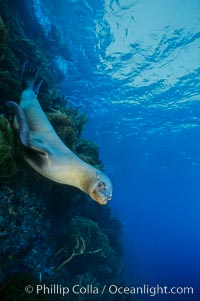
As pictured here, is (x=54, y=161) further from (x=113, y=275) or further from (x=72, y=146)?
(x=113, y=275)

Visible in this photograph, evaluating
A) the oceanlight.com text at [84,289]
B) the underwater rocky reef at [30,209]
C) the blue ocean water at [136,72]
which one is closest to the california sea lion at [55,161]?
the underwater rocky reef at [30,209]

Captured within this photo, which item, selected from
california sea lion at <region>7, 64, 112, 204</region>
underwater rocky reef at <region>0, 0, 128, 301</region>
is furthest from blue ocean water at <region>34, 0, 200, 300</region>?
california sea lion at <region>7, 64, 112, 204</region>

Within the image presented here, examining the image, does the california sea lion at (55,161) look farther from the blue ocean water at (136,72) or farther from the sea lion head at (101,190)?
the blue ocean water at (136,72)

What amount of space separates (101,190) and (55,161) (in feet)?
2.29

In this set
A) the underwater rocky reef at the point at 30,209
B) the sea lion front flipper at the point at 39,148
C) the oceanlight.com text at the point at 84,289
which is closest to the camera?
the sea lion front flipper at the point at 39,148

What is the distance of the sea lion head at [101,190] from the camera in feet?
7.95

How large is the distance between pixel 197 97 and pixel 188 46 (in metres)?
6.40

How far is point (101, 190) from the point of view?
2451 mm

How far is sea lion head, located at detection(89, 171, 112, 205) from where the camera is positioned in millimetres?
2424

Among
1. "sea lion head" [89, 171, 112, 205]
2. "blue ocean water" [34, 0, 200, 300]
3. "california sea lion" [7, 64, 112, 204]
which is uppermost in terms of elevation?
"blue ocean water" [34, 0, 200, 300]

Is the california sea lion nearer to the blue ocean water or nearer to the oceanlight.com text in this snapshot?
the oceanlight.com text

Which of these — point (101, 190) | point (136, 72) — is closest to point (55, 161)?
point (101, 190)

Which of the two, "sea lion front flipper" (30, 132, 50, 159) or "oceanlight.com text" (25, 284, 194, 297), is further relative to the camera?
"oceanlight.com text" (25, 284, 194, 297)

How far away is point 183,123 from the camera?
27.3 m
